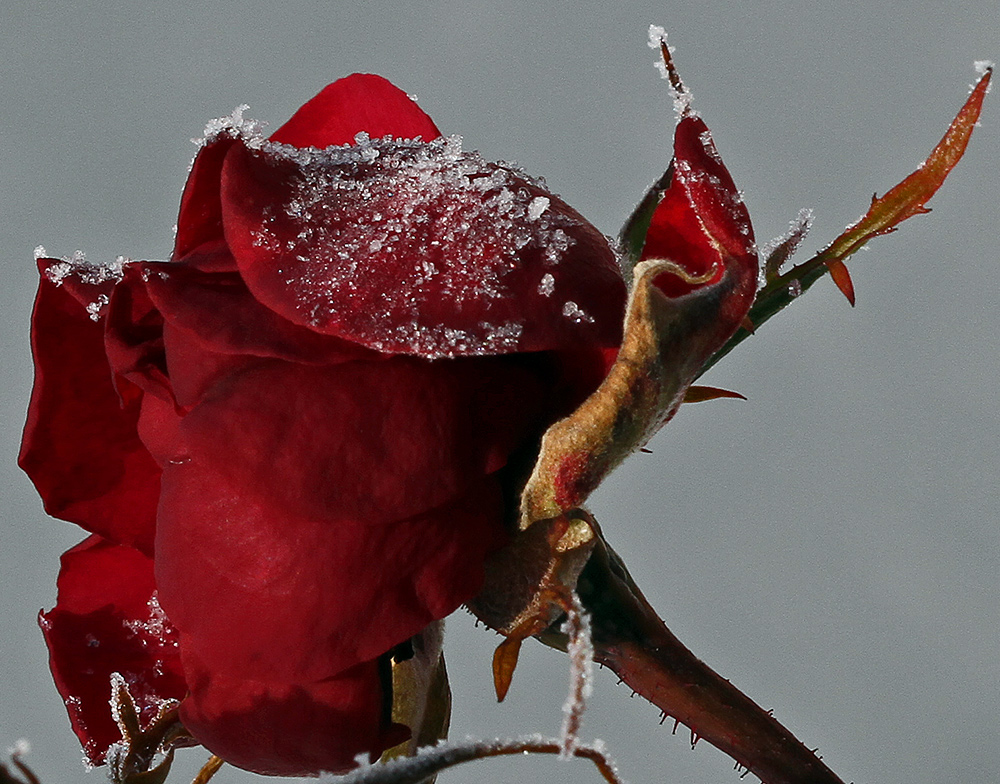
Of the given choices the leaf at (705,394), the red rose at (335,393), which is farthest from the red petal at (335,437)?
the leaf at (705,394)

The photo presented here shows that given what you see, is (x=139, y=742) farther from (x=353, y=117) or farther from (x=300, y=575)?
(x=353, y=117)

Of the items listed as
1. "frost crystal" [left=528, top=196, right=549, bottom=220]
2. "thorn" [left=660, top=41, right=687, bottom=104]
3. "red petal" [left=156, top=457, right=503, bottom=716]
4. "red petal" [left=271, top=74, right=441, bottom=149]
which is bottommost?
"red petal" [left=156, top=457, right=503, bottom=716]

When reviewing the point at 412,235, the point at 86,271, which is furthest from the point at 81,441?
the point at 412,235

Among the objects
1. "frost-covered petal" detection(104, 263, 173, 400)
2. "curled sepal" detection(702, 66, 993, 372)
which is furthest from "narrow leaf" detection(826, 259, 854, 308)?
"frost-covered petal" detection(104, 263, 173, 400)

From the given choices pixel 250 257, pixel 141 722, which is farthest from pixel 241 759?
pixel 250 257

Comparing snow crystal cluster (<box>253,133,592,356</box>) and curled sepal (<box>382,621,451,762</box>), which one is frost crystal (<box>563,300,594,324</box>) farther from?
curled sepal (<box>382,621,451,762</box>)
